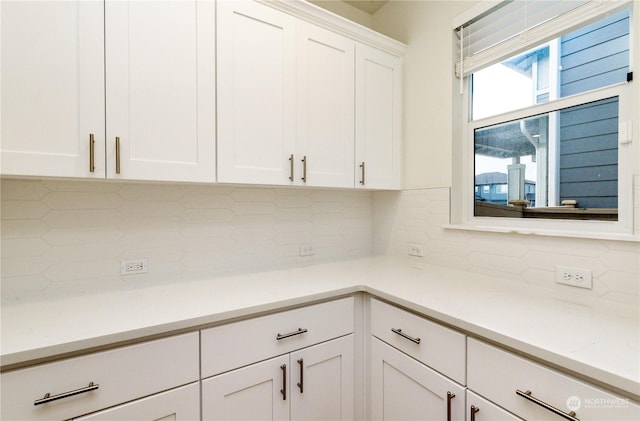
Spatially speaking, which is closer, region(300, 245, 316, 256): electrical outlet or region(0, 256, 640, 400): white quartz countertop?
region(0, 256, 640, 400): white quartz countertop

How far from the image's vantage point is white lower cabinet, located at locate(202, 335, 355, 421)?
43.3 inches

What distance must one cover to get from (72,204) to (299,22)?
4.67 feet

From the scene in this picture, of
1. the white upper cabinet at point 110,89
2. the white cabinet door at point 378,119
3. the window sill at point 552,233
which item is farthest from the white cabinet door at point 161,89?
the window sill at point 552,233

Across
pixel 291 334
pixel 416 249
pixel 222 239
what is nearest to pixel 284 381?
pixel 291 334

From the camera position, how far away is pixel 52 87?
1.04 m

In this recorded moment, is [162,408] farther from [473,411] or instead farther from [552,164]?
[552,164]

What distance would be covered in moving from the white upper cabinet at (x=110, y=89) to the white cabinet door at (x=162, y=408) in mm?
810

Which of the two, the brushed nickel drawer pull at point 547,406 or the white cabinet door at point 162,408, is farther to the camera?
the white cabinet door at point 162,408

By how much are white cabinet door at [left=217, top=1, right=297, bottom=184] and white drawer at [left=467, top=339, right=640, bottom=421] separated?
1.13m

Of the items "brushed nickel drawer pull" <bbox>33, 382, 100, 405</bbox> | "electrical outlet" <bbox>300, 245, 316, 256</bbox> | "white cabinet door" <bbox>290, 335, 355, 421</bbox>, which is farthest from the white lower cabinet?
"electrical outlet" <bbox>300, 245, 316, 256</bbox>

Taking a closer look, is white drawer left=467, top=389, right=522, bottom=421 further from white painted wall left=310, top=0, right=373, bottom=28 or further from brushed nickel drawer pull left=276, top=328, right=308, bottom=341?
white painted wall left=310, top=0, right=373, bottom=28

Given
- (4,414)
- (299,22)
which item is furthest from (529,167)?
(4,414)

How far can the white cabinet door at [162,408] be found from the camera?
0.92 metres

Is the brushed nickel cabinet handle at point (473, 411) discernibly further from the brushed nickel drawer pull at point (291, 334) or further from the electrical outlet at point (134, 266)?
the electrical outlet at point (134, 266)
